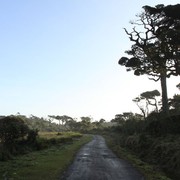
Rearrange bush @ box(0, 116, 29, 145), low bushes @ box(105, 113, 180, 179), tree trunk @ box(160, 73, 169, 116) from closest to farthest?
low bushes @ box(105, 113, 180, 179)
bush @ box(0, 116, 29, 145)
tree trunk @ box(160, 73, 169, 116)

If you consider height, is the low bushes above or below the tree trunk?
below

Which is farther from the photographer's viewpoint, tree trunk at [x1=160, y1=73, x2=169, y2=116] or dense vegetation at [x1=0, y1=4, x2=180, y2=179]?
tree trunk at [x1=160, y1=73, x2=169, y2=116]

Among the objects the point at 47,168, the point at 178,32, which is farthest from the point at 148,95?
the point at 47,168

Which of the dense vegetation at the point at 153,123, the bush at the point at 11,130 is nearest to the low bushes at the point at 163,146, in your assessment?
the dense vegetation at the point at 153,123

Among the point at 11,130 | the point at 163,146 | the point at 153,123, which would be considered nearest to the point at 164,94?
the point at 153,123

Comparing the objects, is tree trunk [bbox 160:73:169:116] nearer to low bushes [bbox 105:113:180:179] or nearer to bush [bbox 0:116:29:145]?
low bushes [bbox 105:113:180:179]

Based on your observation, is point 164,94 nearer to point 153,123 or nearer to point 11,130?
point 153,123

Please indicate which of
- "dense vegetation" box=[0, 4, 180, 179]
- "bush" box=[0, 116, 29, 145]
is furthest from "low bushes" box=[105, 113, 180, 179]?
"bush" box=[0, 116, 29, 145]

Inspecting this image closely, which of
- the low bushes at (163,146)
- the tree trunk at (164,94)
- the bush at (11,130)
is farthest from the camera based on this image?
the tree trunk at (164,94)

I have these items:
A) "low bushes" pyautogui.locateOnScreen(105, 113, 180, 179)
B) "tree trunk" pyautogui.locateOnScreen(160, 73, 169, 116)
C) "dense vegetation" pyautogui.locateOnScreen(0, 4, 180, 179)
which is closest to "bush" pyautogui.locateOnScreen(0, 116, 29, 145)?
"dense vegetation" pyautogui.locateOnScreen(0, 4, 180, 179)

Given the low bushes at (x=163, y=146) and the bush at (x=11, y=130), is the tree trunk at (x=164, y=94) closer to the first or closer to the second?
the low bushes at (x=163, y=146)

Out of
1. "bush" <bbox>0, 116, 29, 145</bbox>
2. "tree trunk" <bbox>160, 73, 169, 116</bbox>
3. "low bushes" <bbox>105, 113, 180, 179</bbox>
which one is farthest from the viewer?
"tree trunk" <bbox>160, 73, 169, 116</bbox>

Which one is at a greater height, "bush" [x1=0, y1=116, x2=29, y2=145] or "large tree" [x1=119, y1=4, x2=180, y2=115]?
"large tree" [x1=119, y1=4, x2=180, y2=115]

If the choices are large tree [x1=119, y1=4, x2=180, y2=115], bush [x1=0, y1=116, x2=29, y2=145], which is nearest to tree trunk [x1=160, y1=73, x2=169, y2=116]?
large tree [x1=119, y1=4, x2=180, y2=115]
